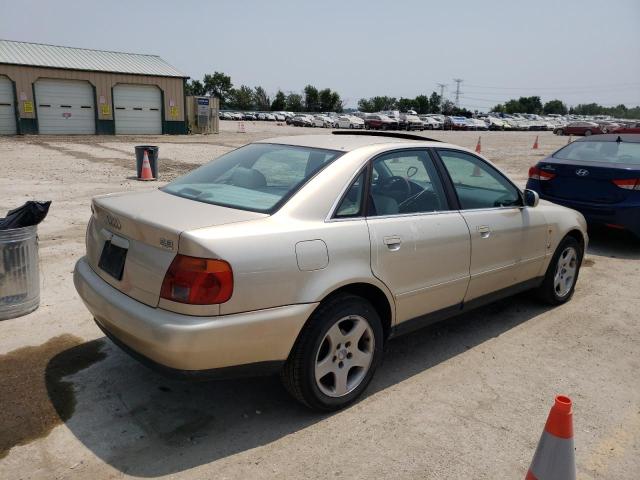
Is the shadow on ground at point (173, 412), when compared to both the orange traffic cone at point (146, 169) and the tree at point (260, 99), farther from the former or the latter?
the tree at point (260, 99)

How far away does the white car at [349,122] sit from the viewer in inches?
2039

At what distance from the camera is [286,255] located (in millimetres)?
2844

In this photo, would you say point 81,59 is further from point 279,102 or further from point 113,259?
point 279,102

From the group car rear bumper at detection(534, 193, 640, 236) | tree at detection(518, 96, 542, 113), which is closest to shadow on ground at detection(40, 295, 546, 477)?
car rear bumper at detection(534, 193, 640, 236)

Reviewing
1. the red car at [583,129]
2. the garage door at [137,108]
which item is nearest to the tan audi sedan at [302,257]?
the garage door at [137,108]

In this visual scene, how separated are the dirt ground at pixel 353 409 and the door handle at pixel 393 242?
97 centimetres

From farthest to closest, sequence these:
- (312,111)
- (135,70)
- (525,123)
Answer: (312,111) → (525,123) → (135,70)

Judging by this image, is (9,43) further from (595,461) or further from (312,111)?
(312,111)

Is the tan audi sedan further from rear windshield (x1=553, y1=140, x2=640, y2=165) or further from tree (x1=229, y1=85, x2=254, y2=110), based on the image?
tree (x1=229, y1=85, x2=254, y2=110)

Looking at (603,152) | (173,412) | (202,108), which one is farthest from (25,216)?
A: (202,108)

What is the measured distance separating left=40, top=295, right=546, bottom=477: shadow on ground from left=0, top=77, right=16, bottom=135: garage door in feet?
90.6

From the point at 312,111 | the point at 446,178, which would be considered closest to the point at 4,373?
the point at 446,178

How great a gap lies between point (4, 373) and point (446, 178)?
3.36 meters

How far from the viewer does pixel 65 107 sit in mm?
28453
